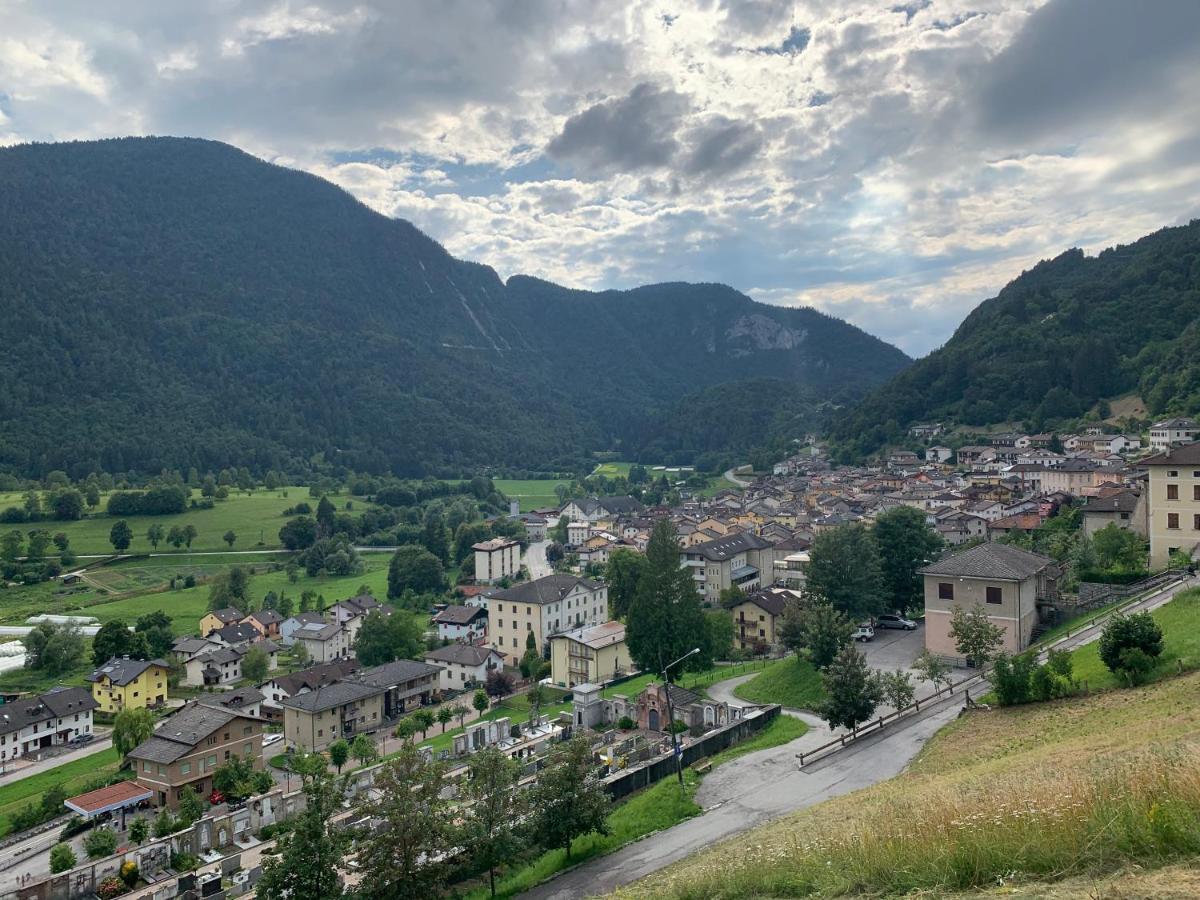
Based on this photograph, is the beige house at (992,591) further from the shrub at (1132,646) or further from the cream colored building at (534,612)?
the cream colored building at (534,612)

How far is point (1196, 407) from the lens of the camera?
79125 mm

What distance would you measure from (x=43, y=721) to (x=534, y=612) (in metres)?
27.6

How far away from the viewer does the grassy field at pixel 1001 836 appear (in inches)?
297

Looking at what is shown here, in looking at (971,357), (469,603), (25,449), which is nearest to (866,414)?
(971,357)

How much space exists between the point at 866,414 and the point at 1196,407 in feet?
186

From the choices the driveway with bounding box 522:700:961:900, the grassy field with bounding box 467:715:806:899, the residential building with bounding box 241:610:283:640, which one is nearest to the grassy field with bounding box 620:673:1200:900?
the driveway with bounding box 522:700:961:900

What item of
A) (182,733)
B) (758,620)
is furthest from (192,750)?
(758,620)

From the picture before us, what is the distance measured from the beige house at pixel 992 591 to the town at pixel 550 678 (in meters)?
0.09

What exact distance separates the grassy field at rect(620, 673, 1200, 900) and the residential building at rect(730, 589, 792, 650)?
33715mm

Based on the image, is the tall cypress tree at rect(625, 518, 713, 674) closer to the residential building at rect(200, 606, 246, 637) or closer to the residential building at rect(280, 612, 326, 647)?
the residential building at rect(280, 612, 326, 647)

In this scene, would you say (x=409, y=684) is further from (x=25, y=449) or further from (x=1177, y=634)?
(x=25, y=449)

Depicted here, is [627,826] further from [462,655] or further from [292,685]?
[292,685]

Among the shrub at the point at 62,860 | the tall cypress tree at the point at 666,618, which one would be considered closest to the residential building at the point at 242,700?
the shrub at the point at 62,860

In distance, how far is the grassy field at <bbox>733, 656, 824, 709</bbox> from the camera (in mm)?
33000
